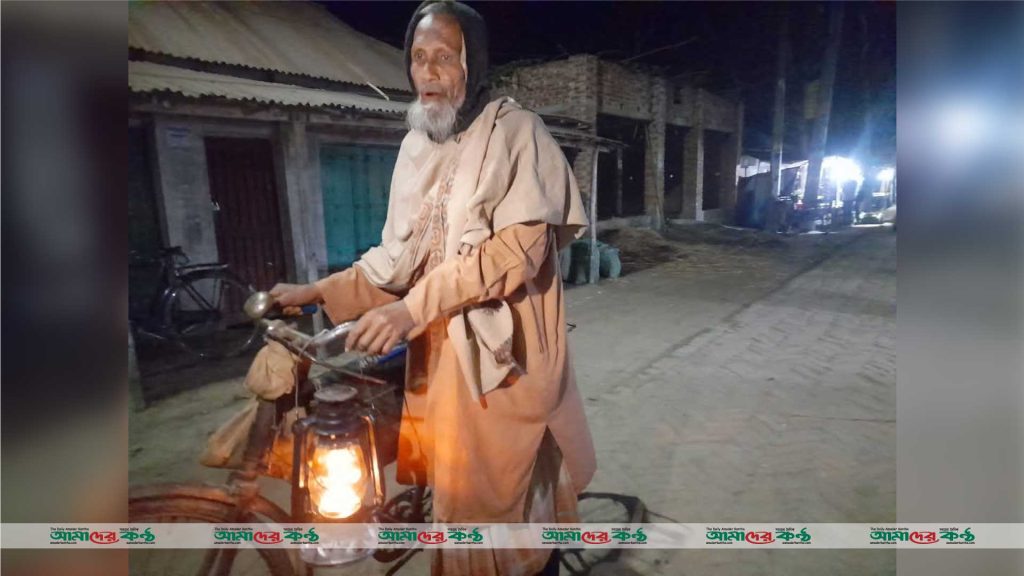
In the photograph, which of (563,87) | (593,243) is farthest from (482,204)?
(563,87)

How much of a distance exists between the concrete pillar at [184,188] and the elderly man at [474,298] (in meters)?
5.38

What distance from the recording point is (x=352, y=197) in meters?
7.55

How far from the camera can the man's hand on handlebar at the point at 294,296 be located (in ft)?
5.24

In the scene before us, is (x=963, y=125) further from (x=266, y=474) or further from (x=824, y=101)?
(x=824, y=101)

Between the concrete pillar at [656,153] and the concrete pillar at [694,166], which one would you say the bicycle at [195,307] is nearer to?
the concrete pillar at [656,153]

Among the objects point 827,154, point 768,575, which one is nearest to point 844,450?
point 768,575

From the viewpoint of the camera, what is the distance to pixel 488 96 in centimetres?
170

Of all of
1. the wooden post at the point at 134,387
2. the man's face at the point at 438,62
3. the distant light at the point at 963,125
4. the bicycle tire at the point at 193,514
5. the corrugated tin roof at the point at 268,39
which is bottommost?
the wooden post at the point at 134,387

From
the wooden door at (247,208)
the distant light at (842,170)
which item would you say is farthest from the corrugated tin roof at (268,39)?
the distant light at (842,170)

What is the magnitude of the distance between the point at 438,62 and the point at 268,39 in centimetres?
713

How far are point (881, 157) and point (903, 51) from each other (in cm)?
2873

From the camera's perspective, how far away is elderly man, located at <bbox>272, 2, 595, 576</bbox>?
1.45 m

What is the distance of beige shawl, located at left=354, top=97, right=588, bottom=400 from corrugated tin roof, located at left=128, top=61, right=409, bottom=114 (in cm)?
424

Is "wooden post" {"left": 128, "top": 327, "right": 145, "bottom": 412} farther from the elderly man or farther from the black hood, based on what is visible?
the black hood
